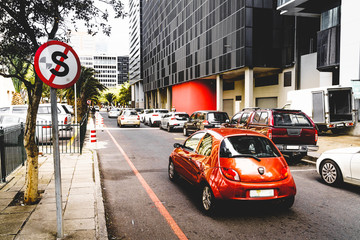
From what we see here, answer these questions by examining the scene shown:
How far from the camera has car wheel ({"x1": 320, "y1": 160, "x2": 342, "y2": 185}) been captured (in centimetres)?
652

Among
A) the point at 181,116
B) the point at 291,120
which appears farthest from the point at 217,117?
the point at 291,120

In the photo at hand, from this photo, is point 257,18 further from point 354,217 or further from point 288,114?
point 354,217

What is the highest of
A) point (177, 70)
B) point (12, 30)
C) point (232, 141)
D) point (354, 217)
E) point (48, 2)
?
point (177, 70)

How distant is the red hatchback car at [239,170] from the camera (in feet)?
14.7

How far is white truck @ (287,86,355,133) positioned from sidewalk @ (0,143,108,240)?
13.1 metres

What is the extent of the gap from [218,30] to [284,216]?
26317 millimetres

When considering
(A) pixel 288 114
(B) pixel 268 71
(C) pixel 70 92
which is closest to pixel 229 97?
(B) pixel 268 71

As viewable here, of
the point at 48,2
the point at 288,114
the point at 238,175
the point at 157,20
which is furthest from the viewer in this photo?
the point at 157,20

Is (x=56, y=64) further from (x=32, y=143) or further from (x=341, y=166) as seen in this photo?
(x=341, y=166)

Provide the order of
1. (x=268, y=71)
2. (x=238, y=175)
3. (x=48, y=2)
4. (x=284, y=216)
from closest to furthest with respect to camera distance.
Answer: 1. (x=238, y=175)
2. (x=284, y=216)
3. (x=48, y=2)
4. (x=268, y=71)

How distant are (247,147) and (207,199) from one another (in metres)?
1.16

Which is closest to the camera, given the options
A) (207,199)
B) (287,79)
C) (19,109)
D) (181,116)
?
(207,199)

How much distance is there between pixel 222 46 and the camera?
91.4 ft

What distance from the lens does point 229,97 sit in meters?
35.8
